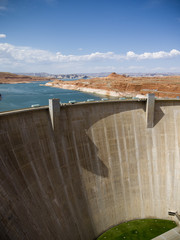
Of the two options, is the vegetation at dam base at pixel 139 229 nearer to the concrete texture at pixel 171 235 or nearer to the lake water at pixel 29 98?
the concrete texture at pixel 171 235

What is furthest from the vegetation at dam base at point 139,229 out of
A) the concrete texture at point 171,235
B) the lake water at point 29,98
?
the lake water at point 29,98

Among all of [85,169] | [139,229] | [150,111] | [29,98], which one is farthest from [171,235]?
[29,98]

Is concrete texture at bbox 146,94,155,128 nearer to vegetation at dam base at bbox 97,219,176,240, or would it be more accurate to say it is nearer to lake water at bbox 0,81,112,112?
vegetation at dam base at bbox 97,219,176,240

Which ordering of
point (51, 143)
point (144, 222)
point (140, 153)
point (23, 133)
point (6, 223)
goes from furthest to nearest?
point (140, 153)
point (144, 222)
point (51, 143)
point (23, 133)
point (6, 223)

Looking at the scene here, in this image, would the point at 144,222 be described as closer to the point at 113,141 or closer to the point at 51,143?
the point at 113,141

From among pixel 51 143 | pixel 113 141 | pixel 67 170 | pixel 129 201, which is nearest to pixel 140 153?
pixel 113 141

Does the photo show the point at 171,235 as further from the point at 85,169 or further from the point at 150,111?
the point at 150,111
